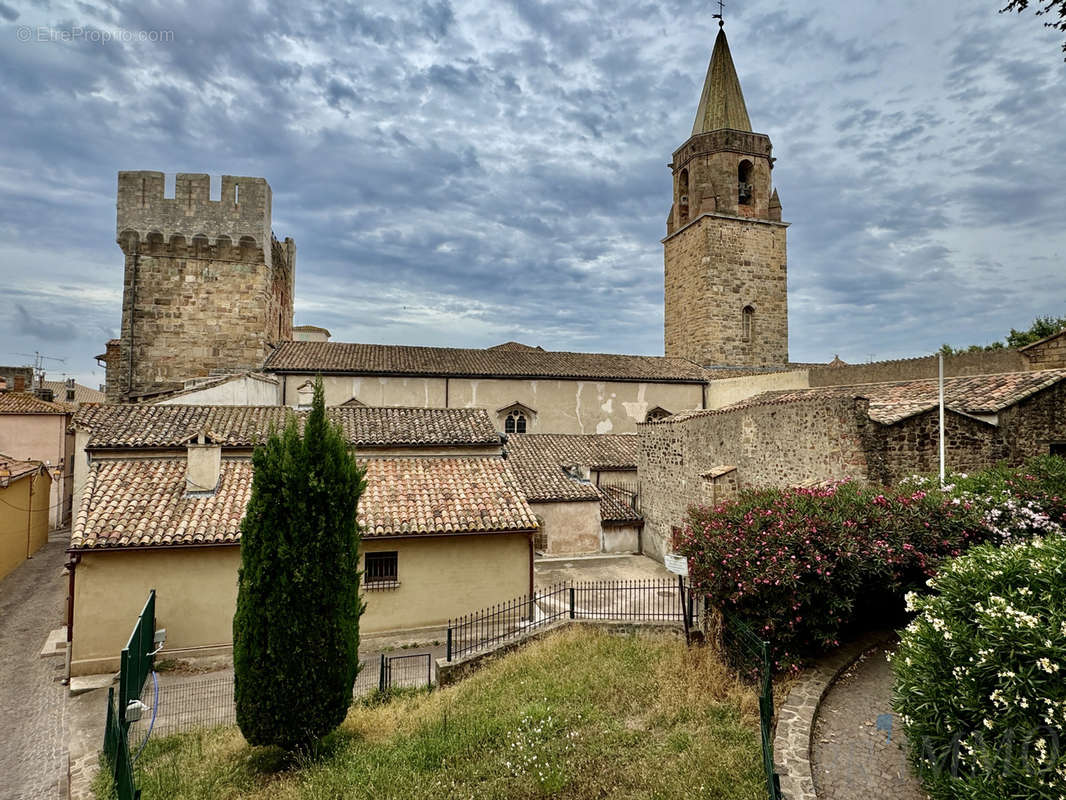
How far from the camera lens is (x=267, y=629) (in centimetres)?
686

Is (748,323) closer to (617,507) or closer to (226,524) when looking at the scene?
(617,507)

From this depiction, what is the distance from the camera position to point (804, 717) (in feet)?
19.1

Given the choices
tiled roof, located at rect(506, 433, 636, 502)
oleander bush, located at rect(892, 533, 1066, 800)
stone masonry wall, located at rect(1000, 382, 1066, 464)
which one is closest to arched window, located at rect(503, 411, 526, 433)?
tiled roof, located at rect(506, 433, 636, 502)

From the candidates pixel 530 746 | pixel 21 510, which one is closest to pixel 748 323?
pixel 530 746

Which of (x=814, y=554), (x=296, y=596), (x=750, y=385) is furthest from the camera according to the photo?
(x=750, y=385)

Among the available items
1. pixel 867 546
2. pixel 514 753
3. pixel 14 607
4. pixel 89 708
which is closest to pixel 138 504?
pixel 89 708

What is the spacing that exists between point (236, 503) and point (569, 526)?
32.9 feet

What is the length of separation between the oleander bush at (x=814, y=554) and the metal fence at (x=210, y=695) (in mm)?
5421

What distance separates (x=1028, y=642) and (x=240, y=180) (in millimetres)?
27694

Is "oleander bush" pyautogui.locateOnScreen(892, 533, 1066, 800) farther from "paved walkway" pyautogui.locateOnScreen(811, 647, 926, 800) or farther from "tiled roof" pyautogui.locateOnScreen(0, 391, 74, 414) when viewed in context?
"tiled roof" pyautogui.locateOnScreen(0, 391, 74, 414)

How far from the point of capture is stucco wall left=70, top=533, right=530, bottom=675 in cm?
1044

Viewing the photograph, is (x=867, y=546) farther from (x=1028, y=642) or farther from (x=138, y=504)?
(x=138, y=504)

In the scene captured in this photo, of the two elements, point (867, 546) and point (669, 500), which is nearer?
point (867, 546)

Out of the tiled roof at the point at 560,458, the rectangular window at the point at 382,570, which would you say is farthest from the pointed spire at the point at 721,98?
the rectangular window at the point at 382,570
